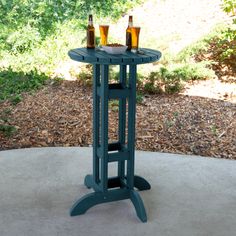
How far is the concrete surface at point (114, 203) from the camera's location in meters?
2.54

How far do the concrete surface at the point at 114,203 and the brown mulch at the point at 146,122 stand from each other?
1.25ft

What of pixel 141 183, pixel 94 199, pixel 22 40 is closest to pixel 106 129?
pixel 94 199

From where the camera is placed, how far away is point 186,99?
188 inches

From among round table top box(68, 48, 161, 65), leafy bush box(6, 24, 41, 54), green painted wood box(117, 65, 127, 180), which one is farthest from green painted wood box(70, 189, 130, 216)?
leafy bush box(6, 24, 41, 54)

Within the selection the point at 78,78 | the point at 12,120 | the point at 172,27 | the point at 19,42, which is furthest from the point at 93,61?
the point at 172,27

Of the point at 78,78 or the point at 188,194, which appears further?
the point at 78,78

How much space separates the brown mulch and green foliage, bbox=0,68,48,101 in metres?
0.16

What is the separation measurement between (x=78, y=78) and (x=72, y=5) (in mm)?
2054

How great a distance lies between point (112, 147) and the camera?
110 inches

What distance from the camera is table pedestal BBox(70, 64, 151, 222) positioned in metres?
2.59

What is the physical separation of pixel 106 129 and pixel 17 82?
9.15ft

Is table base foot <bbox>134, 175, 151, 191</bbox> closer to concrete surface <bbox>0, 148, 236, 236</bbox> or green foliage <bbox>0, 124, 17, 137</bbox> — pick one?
concrete surface <bbox>0, 148, 236, 236</bbox>

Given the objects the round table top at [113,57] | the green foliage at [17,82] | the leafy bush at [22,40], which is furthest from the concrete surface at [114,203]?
the leafy bush at [22,40]

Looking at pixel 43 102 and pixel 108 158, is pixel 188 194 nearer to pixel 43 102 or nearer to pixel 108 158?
pixel 108 158
